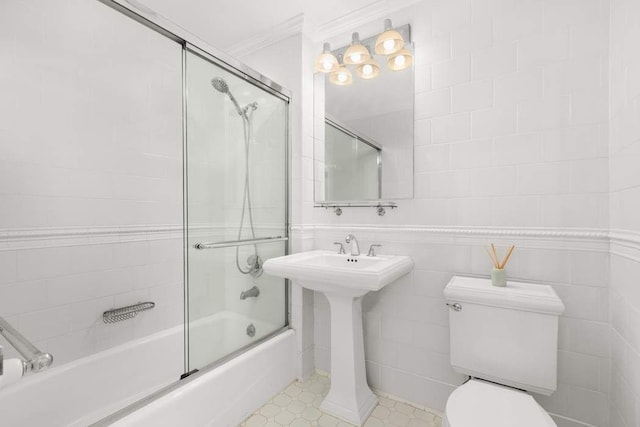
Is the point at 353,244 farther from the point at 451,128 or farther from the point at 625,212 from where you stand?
the point at 625,212

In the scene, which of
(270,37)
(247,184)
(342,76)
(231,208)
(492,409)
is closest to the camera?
(492,409)

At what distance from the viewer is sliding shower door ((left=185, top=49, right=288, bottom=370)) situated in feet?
4.97

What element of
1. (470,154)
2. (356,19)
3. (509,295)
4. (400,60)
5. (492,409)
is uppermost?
(356,19)

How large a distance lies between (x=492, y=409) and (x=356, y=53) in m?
1.85

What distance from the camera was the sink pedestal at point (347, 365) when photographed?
5.53 feet

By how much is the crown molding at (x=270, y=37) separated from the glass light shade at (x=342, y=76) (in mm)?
375

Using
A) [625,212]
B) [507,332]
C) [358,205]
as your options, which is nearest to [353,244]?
[358,205]

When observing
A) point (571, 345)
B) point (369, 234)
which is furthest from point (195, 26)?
point (571, 345)

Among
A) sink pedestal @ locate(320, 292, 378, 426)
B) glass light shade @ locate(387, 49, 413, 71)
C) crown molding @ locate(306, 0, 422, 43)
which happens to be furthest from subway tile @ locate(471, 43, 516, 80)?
sink pedestal @ locate(320, 292, 378, 426)

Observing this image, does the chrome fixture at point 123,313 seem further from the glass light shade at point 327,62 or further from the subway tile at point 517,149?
the subway tile at point 517,149

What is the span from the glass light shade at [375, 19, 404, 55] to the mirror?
102 mm

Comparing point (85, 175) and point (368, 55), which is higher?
point (368, 55)

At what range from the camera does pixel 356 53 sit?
189cm

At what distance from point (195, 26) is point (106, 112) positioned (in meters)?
0.85
